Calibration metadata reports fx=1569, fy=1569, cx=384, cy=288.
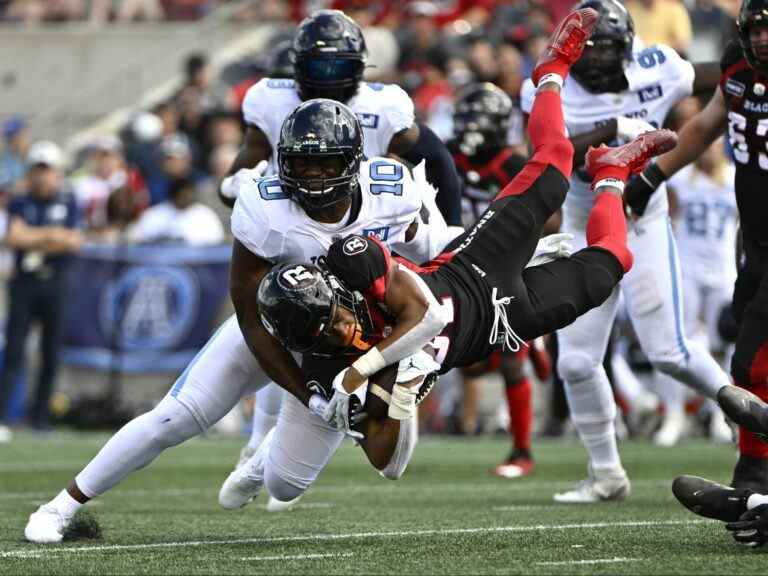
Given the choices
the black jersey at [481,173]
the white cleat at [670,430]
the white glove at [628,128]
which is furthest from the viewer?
the white cleat at [670,430]

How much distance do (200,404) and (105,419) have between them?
7.11 meters

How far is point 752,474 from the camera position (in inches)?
212

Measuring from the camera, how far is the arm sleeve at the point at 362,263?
4.76 metres

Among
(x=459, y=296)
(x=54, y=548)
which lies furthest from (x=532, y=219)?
(x=54, y=548)

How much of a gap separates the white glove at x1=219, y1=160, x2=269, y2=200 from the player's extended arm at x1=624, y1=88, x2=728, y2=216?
1542 mm

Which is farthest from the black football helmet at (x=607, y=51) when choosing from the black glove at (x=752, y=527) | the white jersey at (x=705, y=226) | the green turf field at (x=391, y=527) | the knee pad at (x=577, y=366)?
the white jersey at (x=705, y=226)

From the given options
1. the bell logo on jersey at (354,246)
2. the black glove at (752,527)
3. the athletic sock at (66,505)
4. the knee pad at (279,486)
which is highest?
the bell logo on jersey at (354,246)

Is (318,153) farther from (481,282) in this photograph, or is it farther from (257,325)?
(481,282)

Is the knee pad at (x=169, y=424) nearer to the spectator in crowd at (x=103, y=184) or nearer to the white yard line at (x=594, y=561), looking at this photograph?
the white yard line at (x=594, y=561)

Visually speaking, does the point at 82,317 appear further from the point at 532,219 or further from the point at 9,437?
the point at 532,219

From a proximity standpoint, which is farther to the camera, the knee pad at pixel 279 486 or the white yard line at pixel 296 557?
the knee pad at pixel 279 486

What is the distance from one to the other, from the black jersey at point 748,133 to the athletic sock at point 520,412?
2.78 meters

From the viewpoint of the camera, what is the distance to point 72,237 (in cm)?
1176

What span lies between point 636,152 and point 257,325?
1647mm
